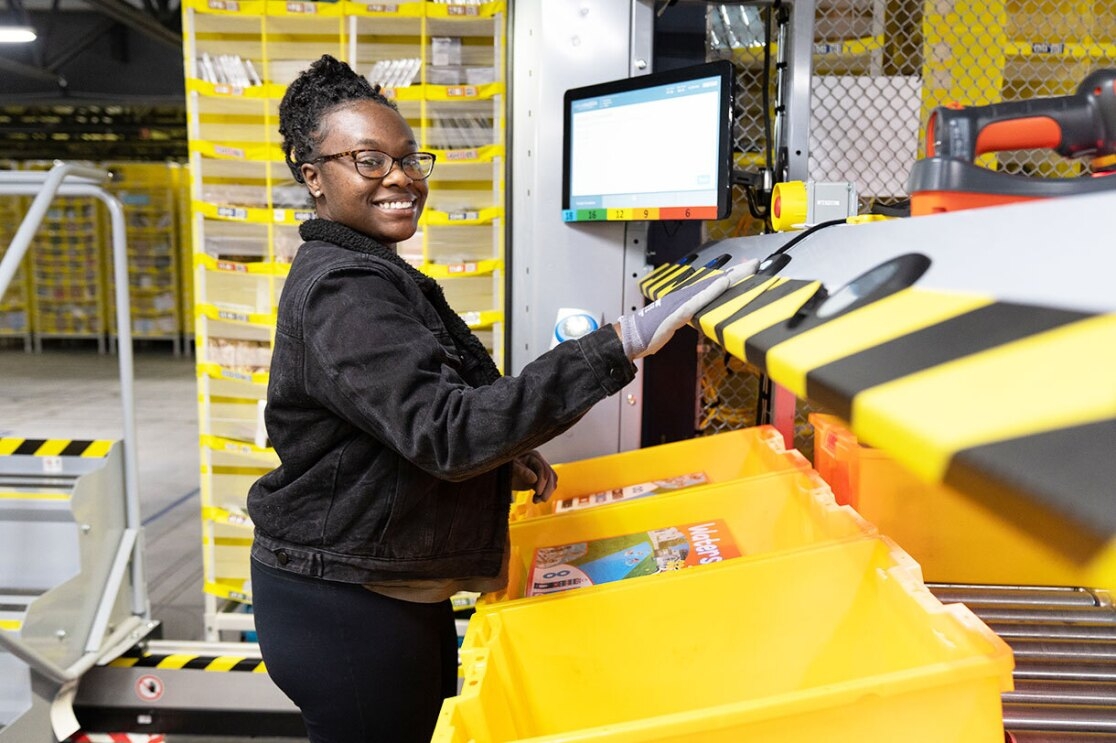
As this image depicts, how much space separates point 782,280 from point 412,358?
52 cm

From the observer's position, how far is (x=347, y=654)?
136 centimetres

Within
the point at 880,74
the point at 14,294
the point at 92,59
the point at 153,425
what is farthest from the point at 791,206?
the point at 14,294

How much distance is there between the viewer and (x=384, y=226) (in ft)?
4.61

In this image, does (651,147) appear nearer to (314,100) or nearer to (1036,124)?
(314,100)

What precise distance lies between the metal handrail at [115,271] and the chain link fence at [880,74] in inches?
76.4

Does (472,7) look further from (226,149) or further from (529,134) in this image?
(226,149)

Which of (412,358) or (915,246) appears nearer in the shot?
(915,246)

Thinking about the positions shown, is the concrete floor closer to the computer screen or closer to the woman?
the woman

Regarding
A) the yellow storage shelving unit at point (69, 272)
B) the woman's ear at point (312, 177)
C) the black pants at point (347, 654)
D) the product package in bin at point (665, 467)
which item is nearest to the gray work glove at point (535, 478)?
the product package in bin at point (665, 467)

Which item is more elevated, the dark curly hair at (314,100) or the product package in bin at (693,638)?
the dark curly hair at (314,100)

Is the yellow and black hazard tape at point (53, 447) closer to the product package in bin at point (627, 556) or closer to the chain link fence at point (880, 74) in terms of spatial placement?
the product package in bin at point (627, 556)

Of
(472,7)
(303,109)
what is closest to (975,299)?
(303,109)

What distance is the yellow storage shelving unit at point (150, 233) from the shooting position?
10.9 meters

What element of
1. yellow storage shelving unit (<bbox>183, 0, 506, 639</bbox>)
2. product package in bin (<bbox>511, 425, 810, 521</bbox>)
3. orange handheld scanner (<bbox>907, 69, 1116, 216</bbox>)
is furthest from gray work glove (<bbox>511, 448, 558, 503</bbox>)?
yellow storage shelving unit (<bbox>183, 0, 506, 639</bbox>)
